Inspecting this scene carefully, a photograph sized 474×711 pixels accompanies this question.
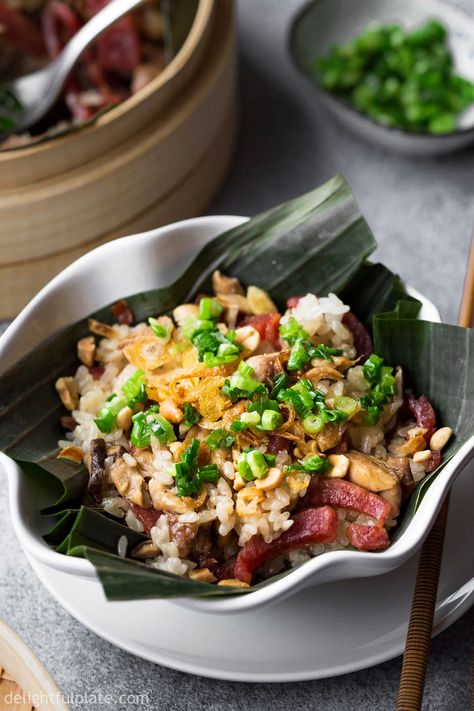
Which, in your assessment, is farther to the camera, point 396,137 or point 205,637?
point 396,137

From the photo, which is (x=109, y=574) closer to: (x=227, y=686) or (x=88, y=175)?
(x=227, y=686)

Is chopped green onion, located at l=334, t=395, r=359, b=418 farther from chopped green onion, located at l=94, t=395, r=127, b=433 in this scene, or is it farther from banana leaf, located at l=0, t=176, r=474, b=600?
chopped green onion, located at l=94, t=395, r=127, b=433

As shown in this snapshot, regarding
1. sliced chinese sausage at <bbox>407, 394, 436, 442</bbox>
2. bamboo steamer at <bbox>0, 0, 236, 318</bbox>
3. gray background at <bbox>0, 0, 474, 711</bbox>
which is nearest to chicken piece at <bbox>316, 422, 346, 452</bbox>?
sliced chinese sausage at <bbox>407, 394, 436, 442</bbox>

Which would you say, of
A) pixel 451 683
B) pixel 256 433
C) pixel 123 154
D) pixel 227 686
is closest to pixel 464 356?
pixel 256 433

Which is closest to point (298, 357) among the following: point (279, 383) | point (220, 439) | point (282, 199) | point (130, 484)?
point (279, 383)

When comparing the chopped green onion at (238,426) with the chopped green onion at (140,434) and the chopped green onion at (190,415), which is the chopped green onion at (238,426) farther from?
the chopped green onion at (140,434)

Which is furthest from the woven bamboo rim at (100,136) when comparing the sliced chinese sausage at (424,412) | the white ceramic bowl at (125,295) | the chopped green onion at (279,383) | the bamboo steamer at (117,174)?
the sliced chinese sausage at (424,412)
